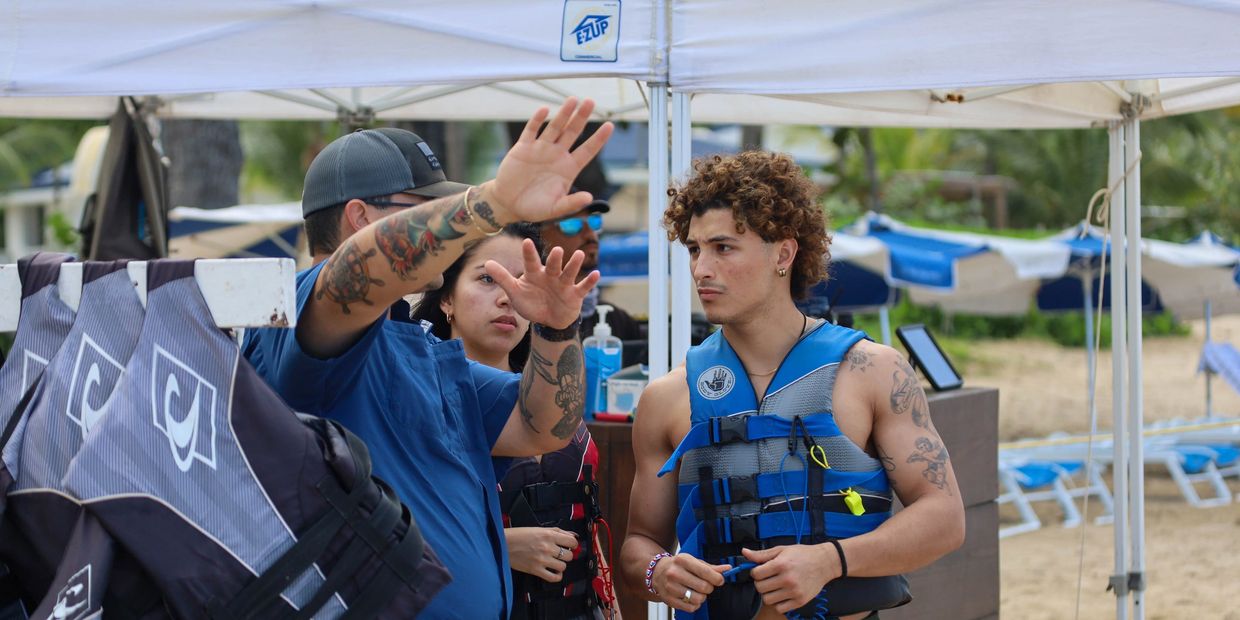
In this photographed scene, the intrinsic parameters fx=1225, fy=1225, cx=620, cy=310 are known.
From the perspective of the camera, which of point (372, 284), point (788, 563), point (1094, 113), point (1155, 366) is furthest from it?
point (1155, 366)

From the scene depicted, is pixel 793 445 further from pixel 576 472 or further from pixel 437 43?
pixel 437 43

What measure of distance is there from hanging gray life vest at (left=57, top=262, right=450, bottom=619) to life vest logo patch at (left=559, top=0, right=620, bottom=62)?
2.02 m

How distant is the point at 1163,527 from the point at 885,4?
7.78 metres

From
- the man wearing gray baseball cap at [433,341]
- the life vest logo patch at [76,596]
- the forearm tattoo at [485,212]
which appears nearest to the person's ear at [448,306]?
the man wearing gray baseball cap at [433,341]

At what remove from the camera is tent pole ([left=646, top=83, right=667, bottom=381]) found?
12.0 feet

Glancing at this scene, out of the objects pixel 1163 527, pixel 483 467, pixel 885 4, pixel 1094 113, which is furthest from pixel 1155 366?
pixel 483 467

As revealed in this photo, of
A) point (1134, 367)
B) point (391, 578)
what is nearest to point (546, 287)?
point (391, 578)

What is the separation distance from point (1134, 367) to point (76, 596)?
14.0 feet

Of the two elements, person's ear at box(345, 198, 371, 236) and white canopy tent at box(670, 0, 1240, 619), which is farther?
white canopy tent at box(670, 0, 1240, 619)

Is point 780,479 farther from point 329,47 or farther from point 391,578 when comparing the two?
point 329,47

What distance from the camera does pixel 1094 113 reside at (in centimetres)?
477

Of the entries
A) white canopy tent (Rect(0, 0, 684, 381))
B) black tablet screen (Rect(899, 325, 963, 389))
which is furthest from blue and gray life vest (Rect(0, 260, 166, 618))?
black tablet screen (Rect(899, 325, 963, 389))

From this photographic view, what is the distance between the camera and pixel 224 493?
158 cm

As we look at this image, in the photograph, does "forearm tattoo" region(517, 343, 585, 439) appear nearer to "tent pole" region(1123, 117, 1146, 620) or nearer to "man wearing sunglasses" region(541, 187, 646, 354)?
"man wearing sunglasses" region(541, 187, 646, 354)
